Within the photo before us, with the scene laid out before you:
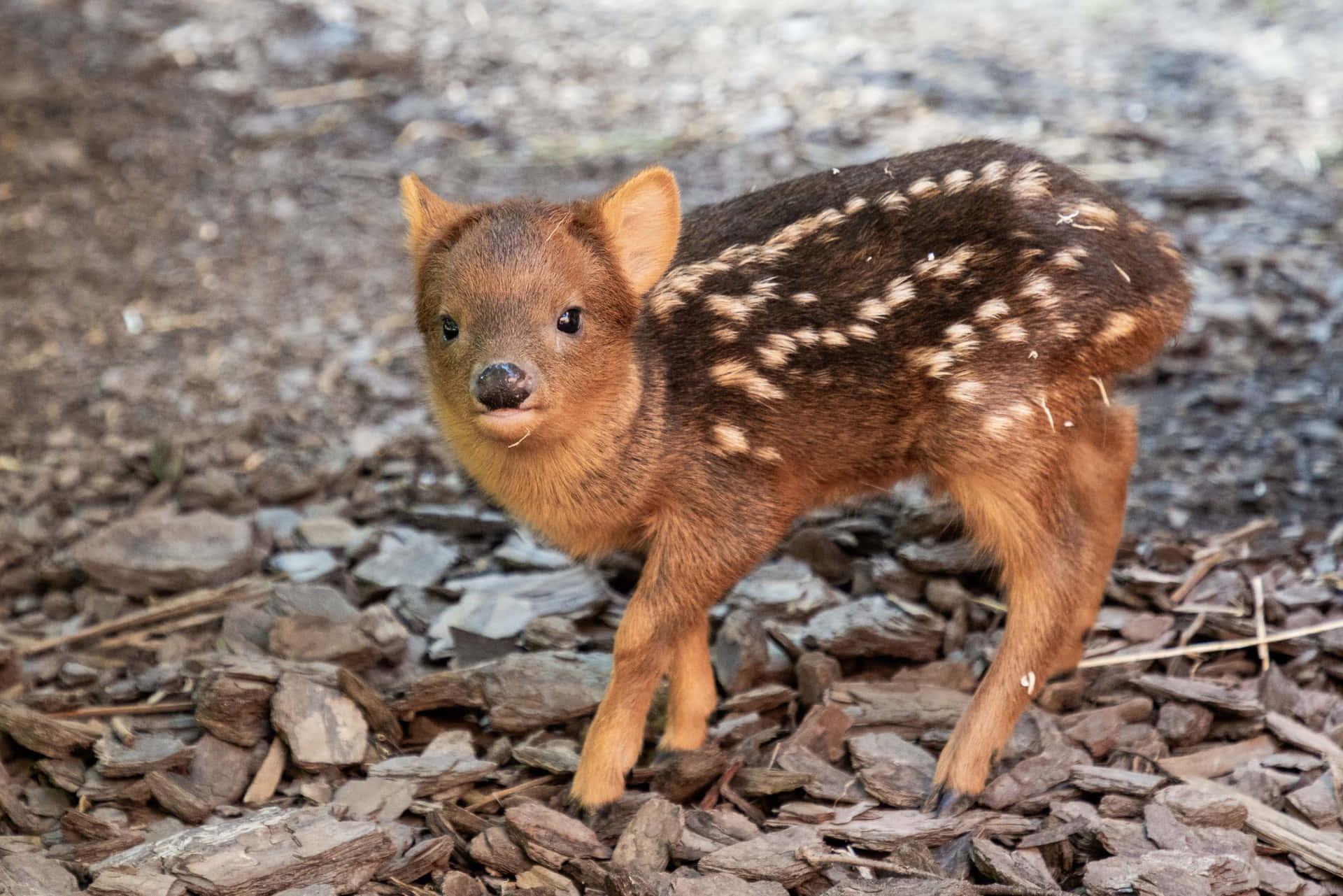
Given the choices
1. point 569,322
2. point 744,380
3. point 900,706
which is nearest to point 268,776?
point 569,322

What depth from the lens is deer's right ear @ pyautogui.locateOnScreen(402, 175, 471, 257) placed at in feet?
12.7

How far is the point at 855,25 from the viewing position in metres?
9.32

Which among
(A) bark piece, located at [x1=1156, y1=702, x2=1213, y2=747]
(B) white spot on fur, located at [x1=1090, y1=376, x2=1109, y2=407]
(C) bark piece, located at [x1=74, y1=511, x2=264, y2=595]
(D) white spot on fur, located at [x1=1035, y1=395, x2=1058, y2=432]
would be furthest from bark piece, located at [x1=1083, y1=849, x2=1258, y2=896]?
(C) bark piece, located at [x1=74, y1=511, x2=264, y2=595]

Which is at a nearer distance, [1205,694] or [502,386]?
[502,386]

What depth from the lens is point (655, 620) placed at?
3.80m

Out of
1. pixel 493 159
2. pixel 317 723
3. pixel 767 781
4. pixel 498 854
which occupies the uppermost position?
pixel 493 159

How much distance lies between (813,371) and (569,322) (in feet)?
2.49


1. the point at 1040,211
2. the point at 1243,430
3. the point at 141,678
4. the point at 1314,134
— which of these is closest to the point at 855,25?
the point at 1314,134

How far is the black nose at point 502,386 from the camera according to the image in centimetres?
340

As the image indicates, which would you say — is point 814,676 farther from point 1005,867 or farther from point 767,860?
point 1005,867

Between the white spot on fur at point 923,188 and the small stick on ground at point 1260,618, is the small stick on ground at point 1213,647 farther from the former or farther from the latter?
the white spot on fur at point 923,188

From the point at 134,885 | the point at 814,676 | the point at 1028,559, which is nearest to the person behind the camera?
the point at 134,885

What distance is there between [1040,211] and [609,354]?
52.4 inches

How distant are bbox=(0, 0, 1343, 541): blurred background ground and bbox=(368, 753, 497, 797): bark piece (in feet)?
7.09
